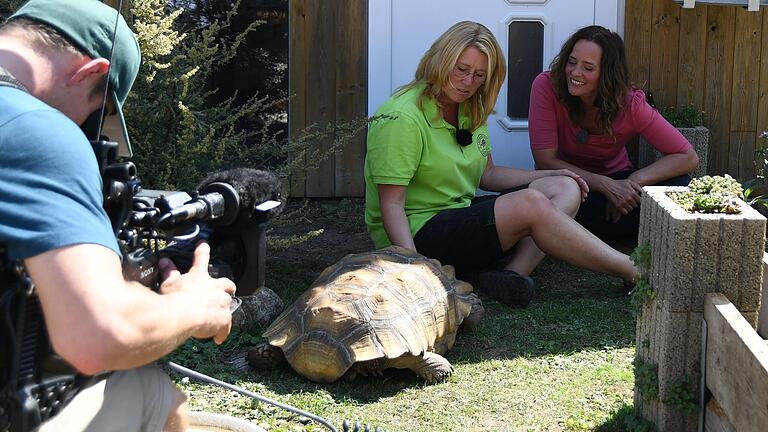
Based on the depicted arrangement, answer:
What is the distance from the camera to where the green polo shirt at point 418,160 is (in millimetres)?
5055

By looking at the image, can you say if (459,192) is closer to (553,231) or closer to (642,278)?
(553,231)

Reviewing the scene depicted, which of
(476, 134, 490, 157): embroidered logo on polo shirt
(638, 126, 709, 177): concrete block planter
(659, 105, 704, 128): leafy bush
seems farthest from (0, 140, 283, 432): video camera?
(659, 105, 704, 128): leafy bush

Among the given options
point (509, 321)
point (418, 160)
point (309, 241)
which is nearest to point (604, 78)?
point (418, 160)

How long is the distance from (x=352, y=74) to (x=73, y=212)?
526 cm

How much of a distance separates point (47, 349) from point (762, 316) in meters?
2.36

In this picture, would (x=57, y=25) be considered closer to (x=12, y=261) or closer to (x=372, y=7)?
(x=12, y=261)

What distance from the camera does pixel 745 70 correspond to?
23.1 feet

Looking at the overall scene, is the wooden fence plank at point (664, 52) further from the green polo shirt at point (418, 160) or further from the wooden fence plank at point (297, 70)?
the wooden fence plank at point (297, 70)

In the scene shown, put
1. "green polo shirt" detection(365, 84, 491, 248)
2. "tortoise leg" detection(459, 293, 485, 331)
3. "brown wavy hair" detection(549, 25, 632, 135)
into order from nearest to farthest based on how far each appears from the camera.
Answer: "tortoise leg" detection(459, 293, 485, 331)
"green polo shirt" detection(365, 84, 491, 248)
"brown wavy hair" detection(549, 25, 632, 135)

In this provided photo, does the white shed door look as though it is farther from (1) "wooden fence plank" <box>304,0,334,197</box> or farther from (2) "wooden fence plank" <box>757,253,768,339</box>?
(2) "wooden fence plank" <box>757,253,768,339</box>

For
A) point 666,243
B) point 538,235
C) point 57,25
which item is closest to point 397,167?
point 538,235

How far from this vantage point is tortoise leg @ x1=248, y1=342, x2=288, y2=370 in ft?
13.7

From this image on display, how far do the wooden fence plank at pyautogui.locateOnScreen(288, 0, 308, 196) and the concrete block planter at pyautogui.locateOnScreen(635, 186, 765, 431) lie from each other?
381 centimetres

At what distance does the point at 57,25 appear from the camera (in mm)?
1934
